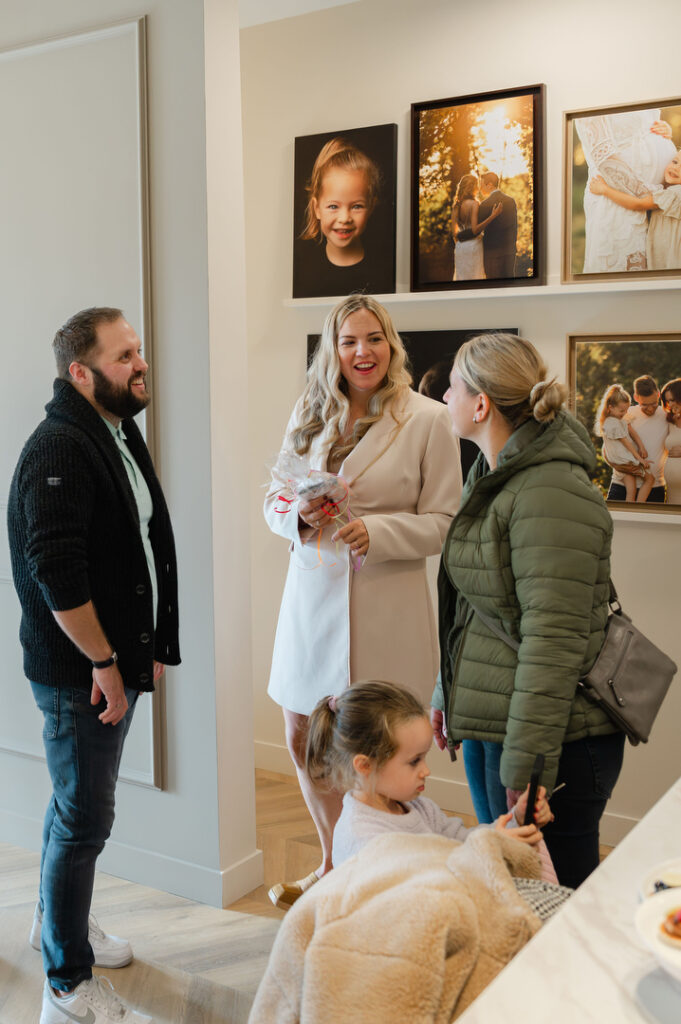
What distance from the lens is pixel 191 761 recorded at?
2.85 meters

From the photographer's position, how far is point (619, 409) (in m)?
3.10

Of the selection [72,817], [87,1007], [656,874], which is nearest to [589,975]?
[656,874]

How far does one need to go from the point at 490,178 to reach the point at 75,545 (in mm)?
2029

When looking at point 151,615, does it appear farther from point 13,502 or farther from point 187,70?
point 187,70

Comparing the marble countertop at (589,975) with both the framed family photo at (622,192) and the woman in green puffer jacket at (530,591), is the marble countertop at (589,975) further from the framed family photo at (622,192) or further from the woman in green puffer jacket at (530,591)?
the framed family photo at (622,192)

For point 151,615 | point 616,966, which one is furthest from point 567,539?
point 151,615

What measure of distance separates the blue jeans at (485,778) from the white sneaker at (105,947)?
1.18 metres

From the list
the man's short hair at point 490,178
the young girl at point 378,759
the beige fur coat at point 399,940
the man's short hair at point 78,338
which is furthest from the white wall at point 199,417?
the beige fur coat at point 399,940

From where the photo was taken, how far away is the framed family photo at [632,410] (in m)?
3.01

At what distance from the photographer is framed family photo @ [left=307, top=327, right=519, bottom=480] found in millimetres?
3408

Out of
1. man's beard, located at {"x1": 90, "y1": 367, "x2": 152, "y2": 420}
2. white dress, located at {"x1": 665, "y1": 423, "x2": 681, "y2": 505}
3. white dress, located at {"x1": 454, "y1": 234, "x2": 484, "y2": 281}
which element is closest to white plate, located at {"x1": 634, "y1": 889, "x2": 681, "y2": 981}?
man's beard, located at {"x1": 90, "y1": 367, "x2": 152, "y2": 420}

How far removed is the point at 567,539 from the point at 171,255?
5.39ft

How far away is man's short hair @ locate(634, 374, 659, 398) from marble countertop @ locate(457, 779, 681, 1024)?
2179mm

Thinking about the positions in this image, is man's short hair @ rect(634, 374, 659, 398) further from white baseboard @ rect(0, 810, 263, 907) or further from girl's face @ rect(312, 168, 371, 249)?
white baseboard @ rect(0, 810, 263, 907)
